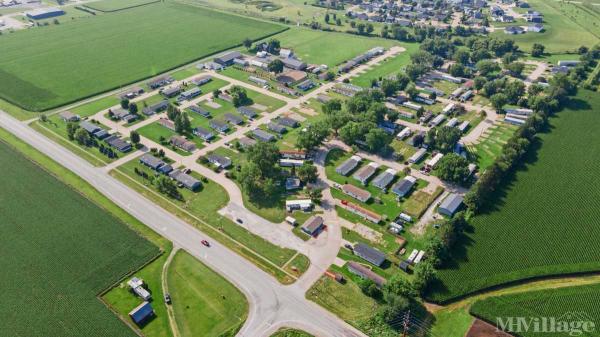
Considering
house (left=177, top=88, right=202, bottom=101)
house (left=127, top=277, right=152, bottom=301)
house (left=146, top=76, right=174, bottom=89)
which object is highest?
house (left=146, top=76, right=174, bottom=89)

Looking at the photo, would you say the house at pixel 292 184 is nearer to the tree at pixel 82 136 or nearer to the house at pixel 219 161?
the house at pixel 219 161

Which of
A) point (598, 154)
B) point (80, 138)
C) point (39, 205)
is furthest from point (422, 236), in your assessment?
point (80, 138)

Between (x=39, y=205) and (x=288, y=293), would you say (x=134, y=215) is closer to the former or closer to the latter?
(x=39, y=205)

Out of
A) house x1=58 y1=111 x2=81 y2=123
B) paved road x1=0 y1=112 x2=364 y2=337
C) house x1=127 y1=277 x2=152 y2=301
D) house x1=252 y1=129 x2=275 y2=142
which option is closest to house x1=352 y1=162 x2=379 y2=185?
house x1=252 y1=129 x2=275 y2=142

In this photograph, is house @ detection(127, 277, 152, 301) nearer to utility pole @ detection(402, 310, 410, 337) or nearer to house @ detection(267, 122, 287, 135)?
utility pole @ detection(402, 310, 410, 337)

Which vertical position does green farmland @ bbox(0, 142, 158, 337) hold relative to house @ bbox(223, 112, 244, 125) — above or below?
below

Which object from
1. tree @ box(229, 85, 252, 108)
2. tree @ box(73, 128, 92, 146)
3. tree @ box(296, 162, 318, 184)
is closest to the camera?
tree @ box(296, 162, 318, 184)
